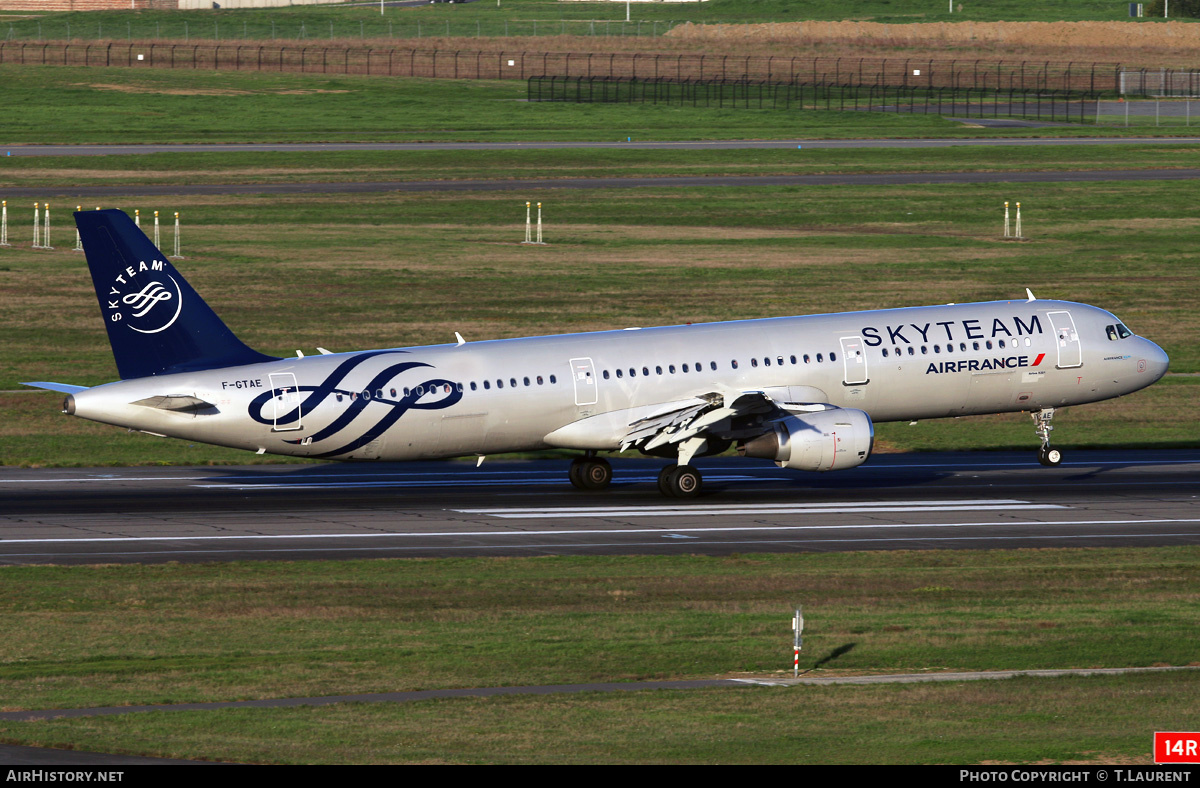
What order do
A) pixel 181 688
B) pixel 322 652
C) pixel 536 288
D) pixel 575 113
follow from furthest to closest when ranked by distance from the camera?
1. pixel 575 113
2. pixel 536 288
3. pixel 322 652
4. pixel 181 688

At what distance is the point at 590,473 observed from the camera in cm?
4591

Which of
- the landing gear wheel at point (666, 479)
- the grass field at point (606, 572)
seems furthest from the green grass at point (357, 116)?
the landing gear wheel at point (666, 479)

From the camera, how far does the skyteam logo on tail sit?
40.7 m

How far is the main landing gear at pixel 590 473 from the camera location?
45.9 m

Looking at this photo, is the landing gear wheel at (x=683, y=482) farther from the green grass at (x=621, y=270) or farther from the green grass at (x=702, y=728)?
the green grass at (x=702, y=728)

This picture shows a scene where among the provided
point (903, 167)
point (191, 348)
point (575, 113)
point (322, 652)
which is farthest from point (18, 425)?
point (575, 113)

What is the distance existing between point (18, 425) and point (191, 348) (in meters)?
16.3

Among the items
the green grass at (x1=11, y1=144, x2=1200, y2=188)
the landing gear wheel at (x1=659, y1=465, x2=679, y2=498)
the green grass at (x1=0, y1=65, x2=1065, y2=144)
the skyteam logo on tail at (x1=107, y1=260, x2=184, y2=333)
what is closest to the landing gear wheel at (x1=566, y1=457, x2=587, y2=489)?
the landing gear wheel at (x1=659, y1=465, x2=679, y2=498)

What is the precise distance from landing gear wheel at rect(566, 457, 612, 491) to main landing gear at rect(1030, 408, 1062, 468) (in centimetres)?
1301

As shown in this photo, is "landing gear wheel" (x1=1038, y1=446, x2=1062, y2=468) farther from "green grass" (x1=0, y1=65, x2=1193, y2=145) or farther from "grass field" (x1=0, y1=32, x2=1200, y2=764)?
"green grass" (x1=0, y1=65, x2=1193, y2=145)

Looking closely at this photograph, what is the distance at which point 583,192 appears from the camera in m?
105

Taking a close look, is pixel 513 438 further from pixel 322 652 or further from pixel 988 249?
pixel 988 249

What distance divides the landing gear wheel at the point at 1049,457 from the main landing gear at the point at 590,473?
13.0 meters

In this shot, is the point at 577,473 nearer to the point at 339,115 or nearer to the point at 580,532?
the point at 580,532
